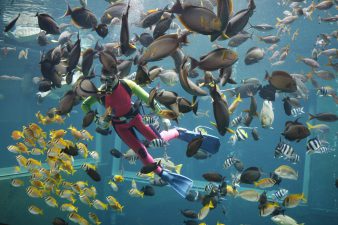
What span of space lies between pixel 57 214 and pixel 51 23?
33.6 ft

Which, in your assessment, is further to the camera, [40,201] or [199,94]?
[40,201]

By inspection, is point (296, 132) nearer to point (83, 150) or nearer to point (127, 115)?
point (127, 115)

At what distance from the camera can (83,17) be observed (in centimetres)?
487

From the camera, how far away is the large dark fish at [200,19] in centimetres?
324

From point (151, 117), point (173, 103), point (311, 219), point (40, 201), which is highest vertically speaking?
point (173, 103)

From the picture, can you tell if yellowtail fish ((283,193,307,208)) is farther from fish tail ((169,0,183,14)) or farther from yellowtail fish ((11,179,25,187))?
yellowtail fish ((11,179,25,187))

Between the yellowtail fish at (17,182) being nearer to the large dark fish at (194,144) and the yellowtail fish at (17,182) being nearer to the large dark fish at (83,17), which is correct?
the large dark fish at (83,17)

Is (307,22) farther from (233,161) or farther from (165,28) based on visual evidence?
(165,28)

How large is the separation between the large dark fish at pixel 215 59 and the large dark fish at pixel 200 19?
243 mm

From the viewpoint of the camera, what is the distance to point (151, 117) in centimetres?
671

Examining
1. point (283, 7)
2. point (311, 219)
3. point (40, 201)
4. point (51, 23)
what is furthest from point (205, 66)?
point (283, 7)

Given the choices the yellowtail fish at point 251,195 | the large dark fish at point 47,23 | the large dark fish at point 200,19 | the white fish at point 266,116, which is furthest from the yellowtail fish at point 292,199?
the large dark fish at point 47,23

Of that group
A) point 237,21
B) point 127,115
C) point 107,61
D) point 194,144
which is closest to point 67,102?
point 107,61

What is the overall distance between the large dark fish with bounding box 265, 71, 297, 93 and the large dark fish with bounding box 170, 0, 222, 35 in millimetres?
1413
